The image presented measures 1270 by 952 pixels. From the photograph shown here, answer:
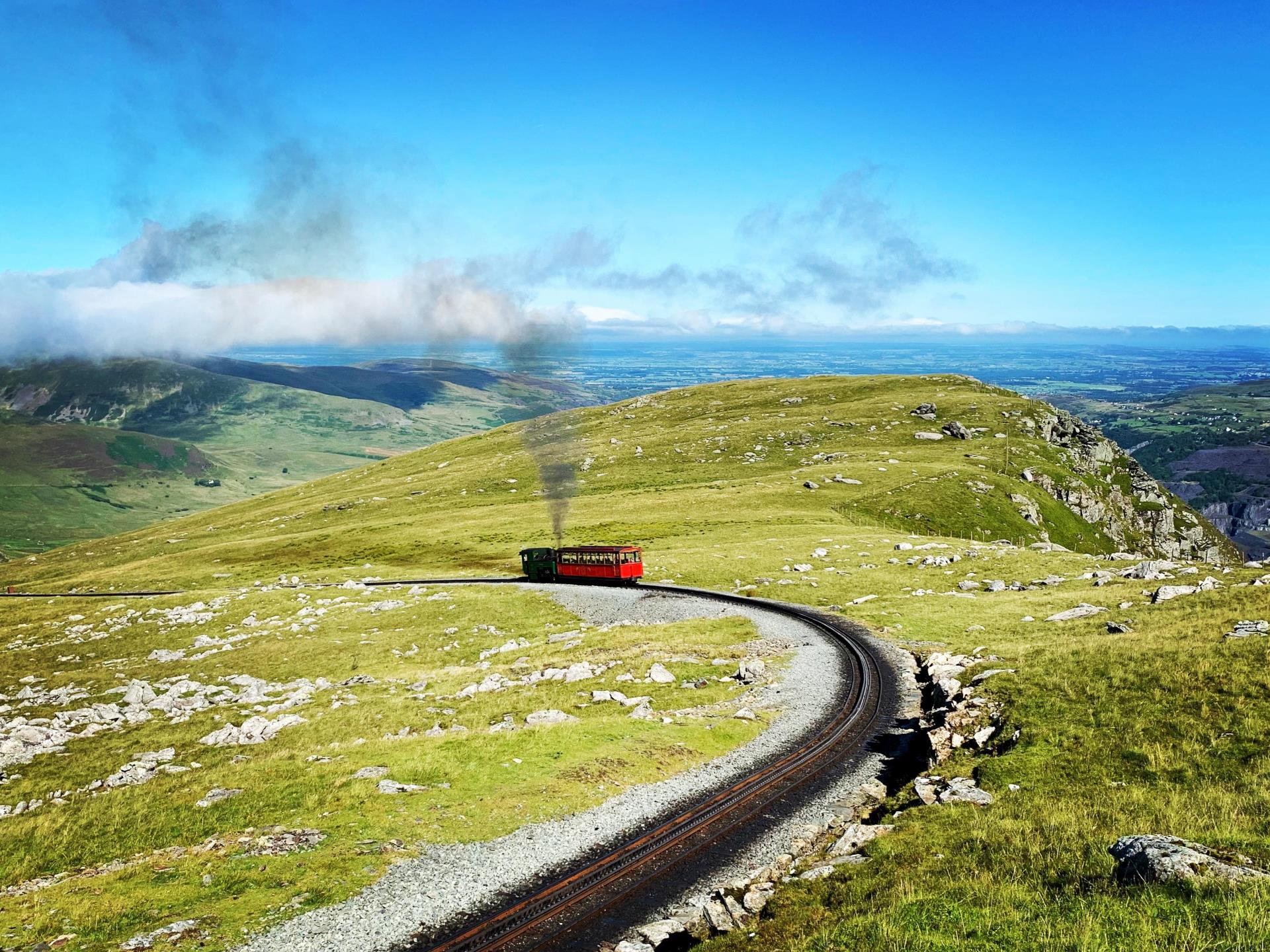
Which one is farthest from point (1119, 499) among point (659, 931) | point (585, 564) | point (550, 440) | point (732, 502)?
point (659, 931)

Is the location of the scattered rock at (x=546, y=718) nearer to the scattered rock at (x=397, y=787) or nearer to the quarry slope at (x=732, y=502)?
the scattered rock at (x=397, y=787)

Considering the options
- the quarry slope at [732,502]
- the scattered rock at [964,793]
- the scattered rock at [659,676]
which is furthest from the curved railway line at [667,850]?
the quarry slope at [732,502]

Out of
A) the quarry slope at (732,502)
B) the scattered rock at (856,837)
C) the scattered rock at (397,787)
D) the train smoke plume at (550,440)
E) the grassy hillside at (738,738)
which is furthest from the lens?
the quarry slope at (732,502)

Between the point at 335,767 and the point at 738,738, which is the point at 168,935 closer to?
the point at 335,767

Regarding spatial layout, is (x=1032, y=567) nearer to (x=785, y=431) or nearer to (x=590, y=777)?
(x=590, y=777)

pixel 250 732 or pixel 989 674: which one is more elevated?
pixel 989 674

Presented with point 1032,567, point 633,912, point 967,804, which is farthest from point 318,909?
point 1032,567

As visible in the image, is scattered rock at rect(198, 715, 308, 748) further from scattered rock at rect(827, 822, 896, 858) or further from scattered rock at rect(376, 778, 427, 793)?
scattered rock at rect(827, 822, 896, 858)
